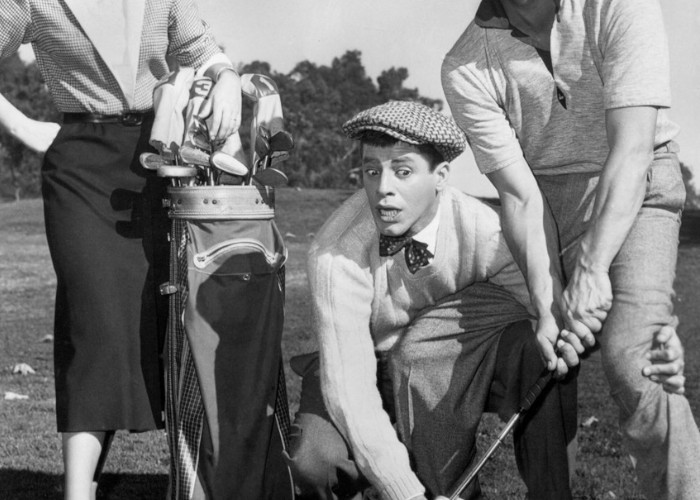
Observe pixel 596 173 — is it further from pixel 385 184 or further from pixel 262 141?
pixel 262 141

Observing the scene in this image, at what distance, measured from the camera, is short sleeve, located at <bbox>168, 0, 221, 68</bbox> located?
3.68 m

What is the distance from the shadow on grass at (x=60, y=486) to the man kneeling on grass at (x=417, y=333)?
3.67ft

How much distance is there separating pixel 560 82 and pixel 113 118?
152 cm

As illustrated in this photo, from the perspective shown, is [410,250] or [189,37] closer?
[410,250]

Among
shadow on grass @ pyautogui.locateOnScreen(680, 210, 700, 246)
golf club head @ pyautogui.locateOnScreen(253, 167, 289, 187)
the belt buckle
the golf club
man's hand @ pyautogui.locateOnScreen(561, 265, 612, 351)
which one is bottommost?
shadow on grass @ pyautogui.locateOnScreen(680, 210, 700, 246)

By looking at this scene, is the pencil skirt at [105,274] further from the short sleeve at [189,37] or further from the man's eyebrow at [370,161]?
the man's eyebrow at [370,161]

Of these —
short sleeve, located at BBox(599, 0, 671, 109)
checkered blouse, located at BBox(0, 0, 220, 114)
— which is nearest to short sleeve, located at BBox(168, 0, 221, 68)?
checkered blouse, located at BBox(0, 0, 220, 114)

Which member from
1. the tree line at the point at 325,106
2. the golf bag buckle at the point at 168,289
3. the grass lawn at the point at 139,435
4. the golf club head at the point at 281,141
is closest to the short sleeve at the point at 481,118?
the golf club head at the point at 281,141

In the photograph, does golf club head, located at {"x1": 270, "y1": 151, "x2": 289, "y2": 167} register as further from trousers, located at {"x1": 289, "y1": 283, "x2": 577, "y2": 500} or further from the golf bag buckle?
trousers, located at {"x1": 289, "y1": 283, "x2": 577, "y2": 500}

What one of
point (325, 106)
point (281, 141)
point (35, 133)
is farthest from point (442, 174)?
point (325, 106)

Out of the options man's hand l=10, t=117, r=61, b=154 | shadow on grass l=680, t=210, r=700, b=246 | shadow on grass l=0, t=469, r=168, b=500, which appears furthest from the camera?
shadow on grass l=680, t=210, r=700, b=246

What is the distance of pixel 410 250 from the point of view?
3.29 m

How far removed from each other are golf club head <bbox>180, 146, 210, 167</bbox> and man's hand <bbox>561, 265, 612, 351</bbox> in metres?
1.28

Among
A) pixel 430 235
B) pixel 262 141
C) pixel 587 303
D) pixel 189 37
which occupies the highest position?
pixel 189 37
